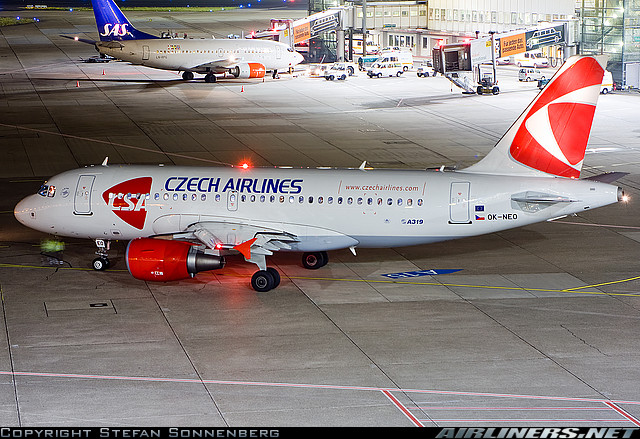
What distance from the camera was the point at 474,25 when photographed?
121 m

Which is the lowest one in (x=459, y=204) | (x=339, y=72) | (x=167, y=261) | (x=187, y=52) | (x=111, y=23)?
(x=167, y=261)

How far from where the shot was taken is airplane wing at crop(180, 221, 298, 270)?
34.8 metres

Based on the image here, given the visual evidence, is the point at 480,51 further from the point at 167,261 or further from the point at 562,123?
the point at 167,261

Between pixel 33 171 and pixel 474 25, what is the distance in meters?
77.5

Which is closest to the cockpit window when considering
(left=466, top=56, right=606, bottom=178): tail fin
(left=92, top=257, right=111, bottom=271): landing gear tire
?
(left=92, top=257, right=111, bottom=271): landing gear tire

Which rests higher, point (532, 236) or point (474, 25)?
point (474, 25)

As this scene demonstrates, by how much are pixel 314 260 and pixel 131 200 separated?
25.5ft

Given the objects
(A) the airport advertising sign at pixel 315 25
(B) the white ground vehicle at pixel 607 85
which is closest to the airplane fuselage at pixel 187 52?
(A) the airport advertising sign at pixel 315 25

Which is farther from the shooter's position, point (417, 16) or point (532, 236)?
point (417, 16)

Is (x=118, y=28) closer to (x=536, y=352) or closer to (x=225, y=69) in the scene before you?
(x=225, y=69)

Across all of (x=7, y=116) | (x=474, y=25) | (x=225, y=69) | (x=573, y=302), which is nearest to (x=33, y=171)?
(x=7, y=116)

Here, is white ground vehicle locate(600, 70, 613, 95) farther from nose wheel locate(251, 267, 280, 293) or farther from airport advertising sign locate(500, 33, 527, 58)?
nose wheel locate(251, 267, 280, 293)

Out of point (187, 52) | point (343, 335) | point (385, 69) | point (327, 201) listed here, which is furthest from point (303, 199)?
point (385, 69)

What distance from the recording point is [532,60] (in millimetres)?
121875
